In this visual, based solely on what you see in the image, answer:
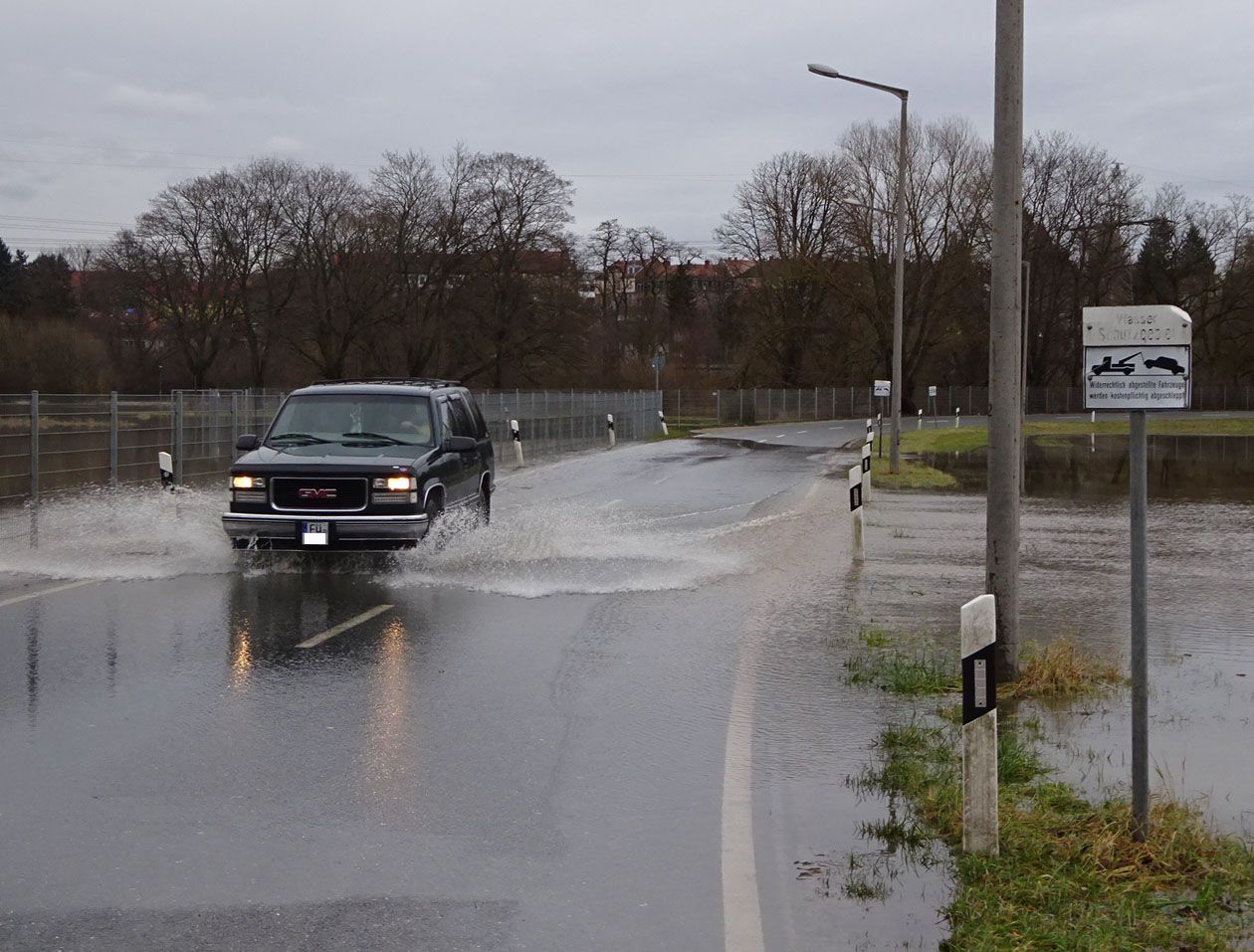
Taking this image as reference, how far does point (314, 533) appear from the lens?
13109 mm

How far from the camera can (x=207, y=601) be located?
37.6ft

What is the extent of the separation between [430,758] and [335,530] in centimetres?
674

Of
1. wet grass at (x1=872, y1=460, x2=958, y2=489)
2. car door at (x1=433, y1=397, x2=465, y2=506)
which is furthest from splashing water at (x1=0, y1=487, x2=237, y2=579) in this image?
wet grass at (x1=872, y1=460, x2=958, y2=489)

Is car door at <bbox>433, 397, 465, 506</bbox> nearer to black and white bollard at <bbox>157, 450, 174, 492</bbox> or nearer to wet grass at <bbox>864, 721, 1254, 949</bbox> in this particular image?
black and white bollard at <bbox>157, 450, 174, 492</bbox>

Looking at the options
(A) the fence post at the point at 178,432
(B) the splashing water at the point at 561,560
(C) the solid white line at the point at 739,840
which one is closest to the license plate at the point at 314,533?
(B) the splashing water at the point at 561,560

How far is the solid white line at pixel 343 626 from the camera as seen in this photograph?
9.73 m

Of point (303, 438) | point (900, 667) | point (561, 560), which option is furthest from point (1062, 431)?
point (900, 667)

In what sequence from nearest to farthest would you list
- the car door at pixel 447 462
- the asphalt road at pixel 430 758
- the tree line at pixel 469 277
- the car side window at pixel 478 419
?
the asphalt road at pixel 430 758 → the car door at pixel 447 462 → the car side window at pixel 478 419 → the tree line at pixel 469 277

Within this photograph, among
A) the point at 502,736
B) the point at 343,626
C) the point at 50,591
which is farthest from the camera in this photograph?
the point at 50,591

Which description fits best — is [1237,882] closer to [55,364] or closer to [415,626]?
[415,626]

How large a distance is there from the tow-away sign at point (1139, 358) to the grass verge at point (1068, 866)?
5.48 feet

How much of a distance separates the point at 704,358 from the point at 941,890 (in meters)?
99.3

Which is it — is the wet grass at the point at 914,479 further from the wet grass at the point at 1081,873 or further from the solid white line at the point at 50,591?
the wet grass at the point at 1081,873

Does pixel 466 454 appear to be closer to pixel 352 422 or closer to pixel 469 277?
pixel 352 422
